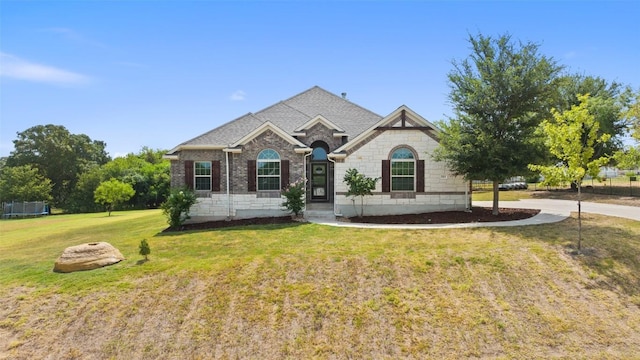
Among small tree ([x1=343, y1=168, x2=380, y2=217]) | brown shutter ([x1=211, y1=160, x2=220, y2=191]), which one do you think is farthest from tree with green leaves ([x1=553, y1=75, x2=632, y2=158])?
brown shutter ([x1=211, y1=160, x2=220, y2=191])

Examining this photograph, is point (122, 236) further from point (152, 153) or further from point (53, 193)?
point (152, 153)

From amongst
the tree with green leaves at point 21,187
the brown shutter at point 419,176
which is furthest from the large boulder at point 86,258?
the tree with green leaves at point 21,187

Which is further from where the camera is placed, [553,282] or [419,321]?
[553,282]

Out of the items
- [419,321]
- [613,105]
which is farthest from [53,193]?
[613,105]

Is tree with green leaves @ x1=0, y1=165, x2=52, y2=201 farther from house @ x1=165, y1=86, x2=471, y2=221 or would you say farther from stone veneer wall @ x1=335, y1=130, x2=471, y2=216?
stone veneer wall @ x1=335, y1=130, x2=471, y2=216

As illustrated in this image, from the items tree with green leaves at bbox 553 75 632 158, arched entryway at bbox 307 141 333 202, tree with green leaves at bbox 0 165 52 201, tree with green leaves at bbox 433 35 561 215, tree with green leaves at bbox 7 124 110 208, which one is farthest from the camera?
tree with green leaves at bbox 7 124 110 208

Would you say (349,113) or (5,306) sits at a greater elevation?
(349,113)

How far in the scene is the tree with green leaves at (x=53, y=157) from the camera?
1836 inches

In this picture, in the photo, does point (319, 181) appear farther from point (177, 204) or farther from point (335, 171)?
point (177, 204)

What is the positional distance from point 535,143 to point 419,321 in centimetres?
1104

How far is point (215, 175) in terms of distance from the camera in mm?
16953

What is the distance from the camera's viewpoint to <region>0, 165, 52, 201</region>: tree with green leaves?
3831 cm

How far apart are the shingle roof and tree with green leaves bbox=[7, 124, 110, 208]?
41.0 meters

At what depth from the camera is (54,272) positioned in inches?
392
